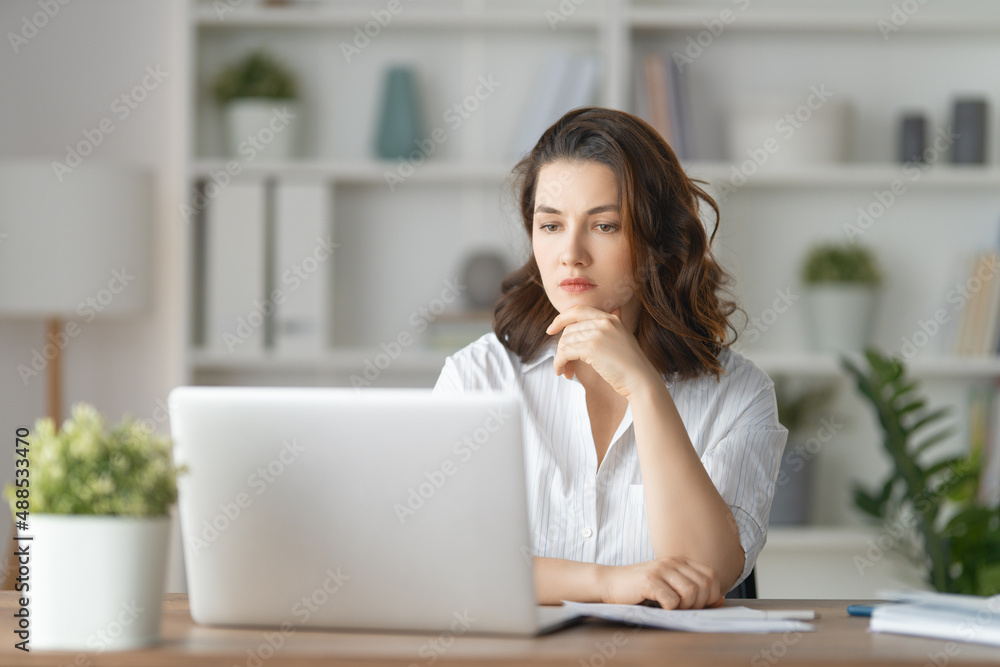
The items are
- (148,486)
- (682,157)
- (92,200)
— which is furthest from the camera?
(682,157)

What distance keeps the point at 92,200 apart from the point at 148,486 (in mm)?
2019

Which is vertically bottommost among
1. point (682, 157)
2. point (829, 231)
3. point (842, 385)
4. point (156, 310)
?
point (842, 385)

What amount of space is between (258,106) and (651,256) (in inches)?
66.6

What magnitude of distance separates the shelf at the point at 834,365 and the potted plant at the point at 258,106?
151 centimetres

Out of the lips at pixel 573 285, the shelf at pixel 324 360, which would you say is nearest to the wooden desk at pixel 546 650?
the lips at pixel 573 285

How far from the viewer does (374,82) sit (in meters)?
3.13

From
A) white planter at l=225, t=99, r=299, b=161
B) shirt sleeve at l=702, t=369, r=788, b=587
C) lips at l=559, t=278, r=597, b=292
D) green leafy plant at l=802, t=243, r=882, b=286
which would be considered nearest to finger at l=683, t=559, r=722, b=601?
shirt sleeve at l=702, t=369, r=788, b=587

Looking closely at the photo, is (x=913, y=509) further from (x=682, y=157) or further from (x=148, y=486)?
(x=148, y=486)

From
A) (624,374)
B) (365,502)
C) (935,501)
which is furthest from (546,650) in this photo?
(935,501)

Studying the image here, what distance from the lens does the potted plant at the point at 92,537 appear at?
877 millimetres

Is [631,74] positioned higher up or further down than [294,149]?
higher up

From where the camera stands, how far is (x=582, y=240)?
1.59m

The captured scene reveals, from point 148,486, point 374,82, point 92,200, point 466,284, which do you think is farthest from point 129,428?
point 374,82

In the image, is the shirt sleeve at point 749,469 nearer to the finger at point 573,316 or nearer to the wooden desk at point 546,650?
the finger at point 573,316
